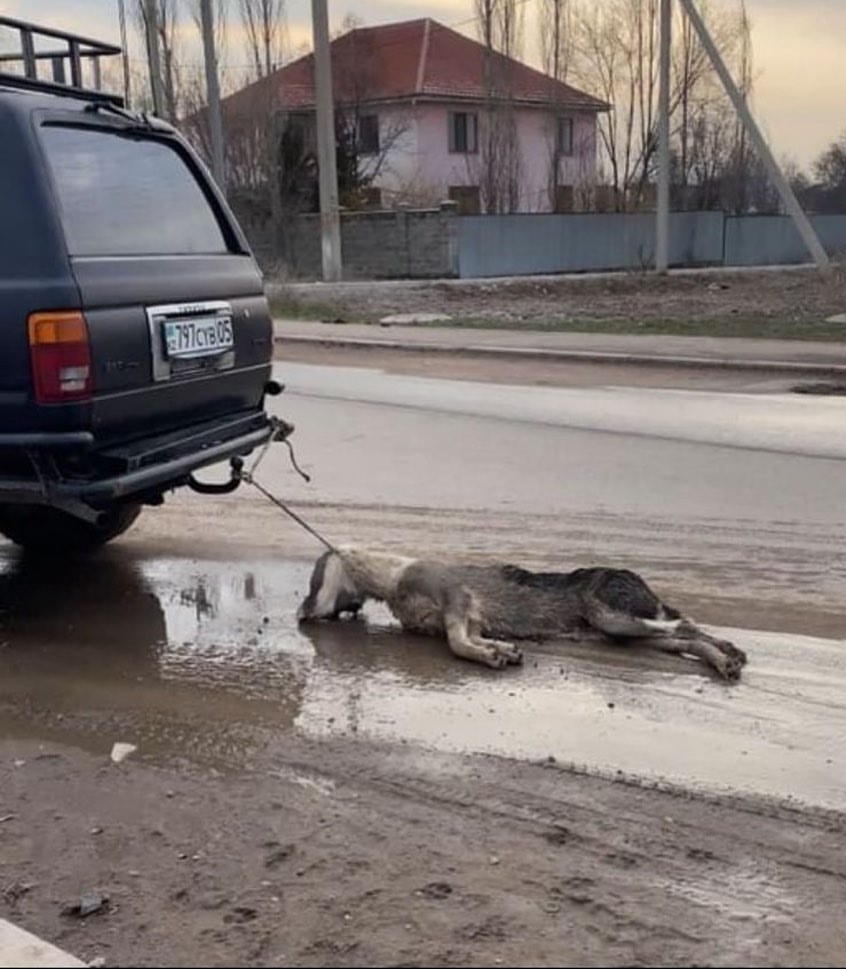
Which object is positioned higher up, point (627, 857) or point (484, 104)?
point (484, 104)

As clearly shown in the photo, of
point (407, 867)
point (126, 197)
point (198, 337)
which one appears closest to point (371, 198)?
point (126, 197)

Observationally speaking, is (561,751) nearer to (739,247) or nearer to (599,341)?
(599,341)

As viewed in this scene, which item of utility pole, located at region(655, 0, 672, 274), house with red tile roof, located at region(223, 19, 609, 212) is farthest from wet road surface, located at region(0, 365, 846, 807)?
house with red tile roof, located at region(223, 19, 609, 212)

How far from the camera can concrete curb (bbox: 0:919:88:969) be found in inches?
115

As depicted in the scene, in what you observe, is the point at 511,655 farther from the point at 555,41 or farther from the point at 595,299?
the point at 555,41

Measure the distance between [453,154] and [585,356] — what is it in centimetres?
3620

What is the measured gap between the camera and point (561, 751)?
4.05 m

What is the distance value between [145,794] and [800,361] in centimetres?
1259

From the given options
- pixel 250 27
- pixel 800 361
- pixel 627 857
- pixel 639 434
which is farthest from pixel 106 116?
pixel 250 27

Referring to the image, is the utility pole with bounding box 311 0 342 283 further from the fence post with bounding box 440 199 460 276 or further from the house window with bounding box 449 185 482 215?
the house window with bounding box 449 185 482 215

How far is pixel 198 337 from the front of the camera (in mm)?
5457

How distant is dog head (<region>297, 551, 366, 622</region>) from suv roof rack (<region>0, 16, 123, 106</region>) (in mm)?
2364

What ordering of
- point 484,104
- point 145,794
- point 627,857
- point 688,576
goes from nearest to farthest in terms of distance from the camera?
point 627,857 → point 145,794 → point 688,576 → point 484,104

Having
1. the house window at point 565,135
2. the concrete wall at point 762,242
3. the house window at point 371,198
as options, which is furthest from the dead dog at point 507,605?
the house window at point 565,135
